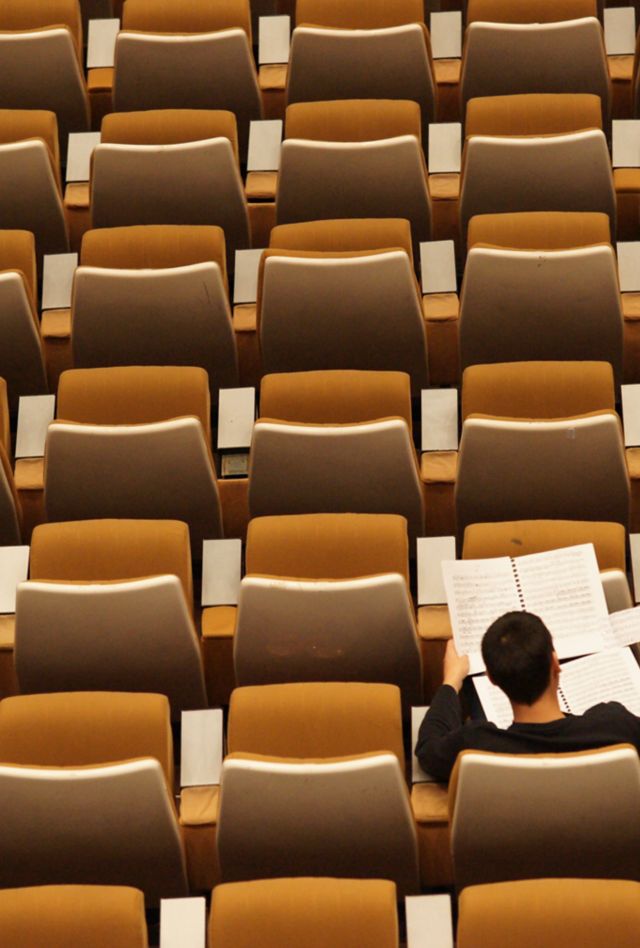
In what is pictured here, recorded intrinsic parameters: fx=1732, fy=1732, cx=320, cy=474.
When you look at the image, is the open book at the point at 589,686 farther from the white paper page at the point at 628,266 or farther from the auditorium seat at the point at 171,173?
the auditorium seat at the point at 171,173

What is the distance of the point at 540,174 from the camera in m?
1.19

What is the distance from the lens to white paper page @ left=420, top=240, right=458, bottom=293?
3.90ft

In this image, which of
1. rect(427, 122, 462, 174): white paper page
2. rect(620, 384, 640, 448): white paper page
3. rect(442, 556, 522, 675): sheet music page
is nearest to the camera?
rect(442, 556, 522, 675): sheet music page

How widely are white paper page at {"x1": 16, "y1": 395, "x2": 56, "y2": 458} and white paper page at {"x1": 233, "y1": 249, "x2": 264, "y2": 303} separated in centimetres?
15

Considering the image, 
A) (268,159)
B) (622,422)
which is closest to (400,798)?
(622,422)

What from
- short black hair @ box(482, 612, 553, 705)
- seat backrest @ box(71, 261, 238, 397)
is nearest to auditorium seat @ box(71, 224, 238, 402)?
seat backrest @ box(71, 261, 238, 397)

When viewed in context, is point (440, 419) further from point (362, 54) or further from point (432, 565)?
point (362, 54)

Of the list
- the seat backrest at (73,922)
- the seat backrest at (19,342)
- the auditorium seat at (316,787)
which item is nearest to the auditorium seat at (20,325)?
the seat backrest at (19,342)

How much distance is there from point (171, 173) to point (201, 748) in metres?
0.46

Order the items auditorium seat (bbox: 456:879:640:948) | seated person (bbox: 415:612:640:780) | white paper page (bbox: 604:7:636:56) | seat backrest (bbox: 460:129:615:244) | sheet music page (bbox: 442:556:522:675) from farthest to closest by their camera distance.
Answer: white paper page (bbox: 604:7:636:56) < seat backrest (bbox: 460:129:615:244) < sheet music page (bbox: 442:556:522:675) < seated person (bbox: 415:612:640:780) < auditorium seat (bbox: 456:879:640:948)

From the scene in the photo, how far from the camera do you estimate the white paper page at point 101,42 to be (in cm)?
142

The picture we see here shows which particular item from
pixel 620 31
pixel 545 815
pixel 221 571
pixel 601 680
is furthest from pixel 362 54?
pixel 545 815

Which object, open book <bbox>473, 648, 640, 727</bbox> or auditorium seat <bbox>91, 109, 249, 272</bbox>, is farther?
auditorium seat <bbox>91, 109, 249, 272</bbox>

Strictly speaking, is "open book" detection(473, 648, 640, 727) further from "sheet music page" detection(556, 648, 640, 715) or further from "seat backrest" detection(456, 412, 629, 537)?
"seat backrest" detection(456, 412, 629, 537)
